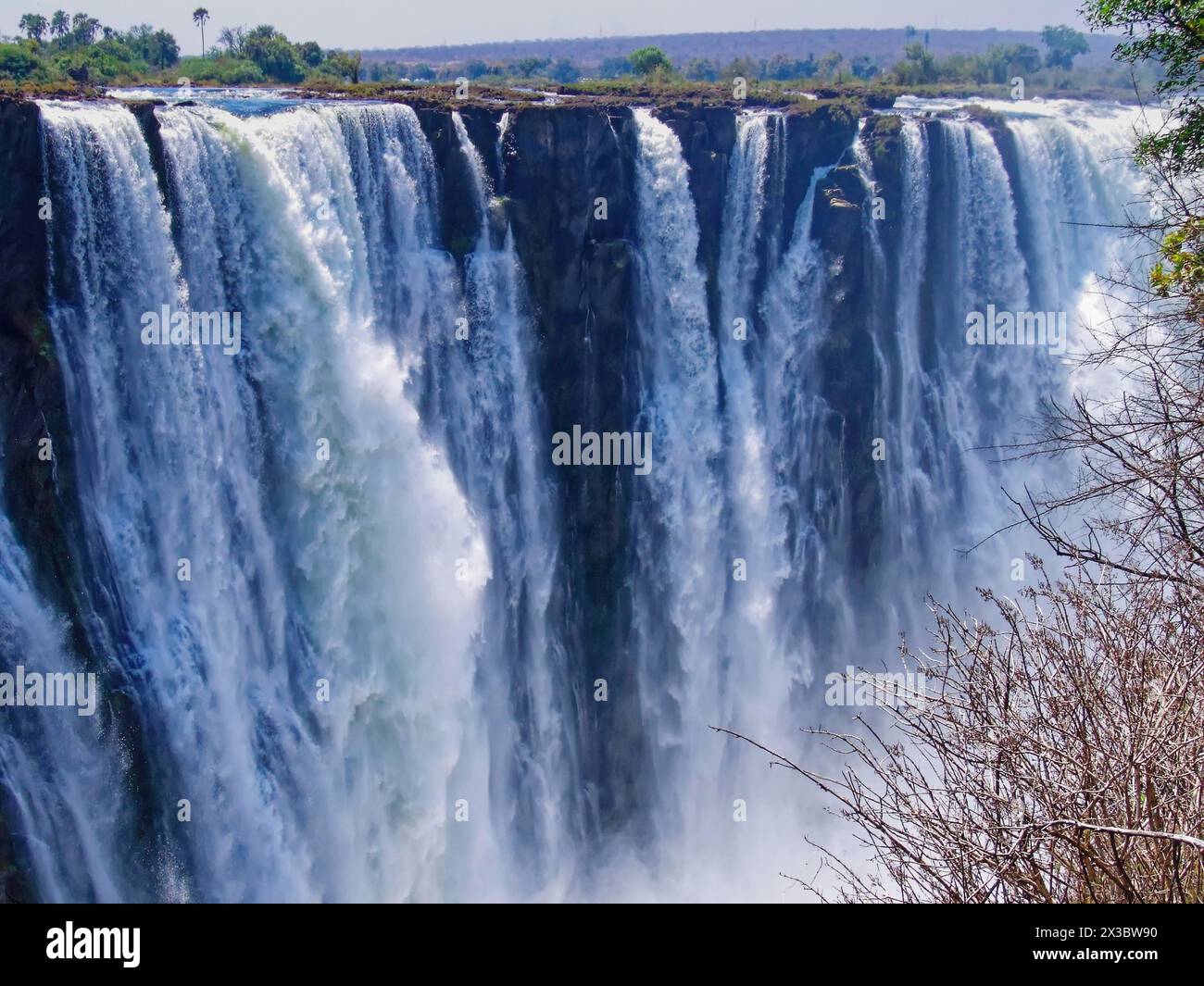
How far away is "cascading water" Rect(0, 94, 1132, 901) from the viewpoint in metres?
17.1

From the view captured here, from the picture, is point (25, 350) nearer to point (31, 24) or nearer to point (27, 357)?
point (27, 357)

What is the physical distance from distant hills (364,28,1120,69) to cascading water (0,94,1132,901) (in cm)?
8141

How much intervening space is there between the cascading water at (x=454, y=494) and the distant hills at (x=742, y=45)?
81.4m

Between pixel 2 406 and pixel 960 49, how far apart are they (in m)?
104

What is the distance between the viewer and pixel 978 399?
27.2 metres

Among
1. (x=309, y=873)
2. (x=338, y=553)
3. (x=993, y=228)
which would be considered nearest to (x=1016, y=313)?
(x=993, y=228)

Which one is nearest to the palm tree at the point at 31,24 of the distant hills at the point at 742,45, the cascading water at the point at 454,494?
the cascading water at the point at 454,494

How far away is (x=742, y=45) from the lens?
377ft

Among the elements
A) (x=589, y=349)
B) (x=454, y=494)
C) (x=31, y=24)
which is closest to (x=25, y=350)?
(x=454, y=494)

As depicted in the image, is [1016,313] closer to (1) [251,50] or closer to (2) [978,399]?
(2) [978,399]

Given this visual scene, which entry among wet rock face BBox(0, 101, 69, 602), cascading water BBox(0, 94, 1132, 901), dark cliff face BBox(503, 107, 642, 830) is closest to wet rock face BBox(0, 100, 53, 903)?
wet rock face BBox(0, 101, 69, 602)

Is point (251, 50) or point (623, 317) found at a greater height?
point (251, 50)

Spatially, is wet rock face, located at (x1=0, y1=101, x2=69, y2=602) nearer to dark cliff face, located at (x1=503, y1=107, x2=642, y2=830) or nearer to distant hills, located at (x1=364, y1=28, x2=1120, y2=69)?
dark cliff face, located at (x1=503, y1=107, x2=642, y2=830)

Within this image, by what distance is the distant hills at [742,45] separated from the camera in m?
107
